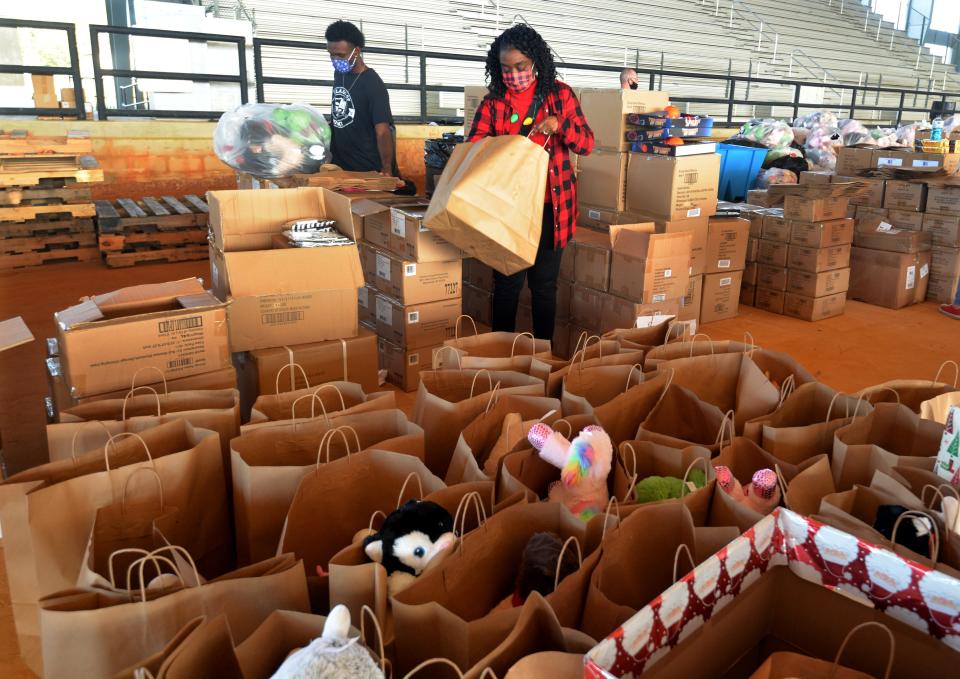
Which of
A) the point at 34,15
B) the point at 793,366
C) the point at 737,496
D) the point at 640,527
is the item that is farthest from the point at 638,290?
the point at 34,15

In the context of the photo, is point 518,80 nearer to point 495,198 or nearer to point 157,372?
point 495,198

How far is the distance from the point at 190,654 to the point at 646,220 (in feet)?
11.3

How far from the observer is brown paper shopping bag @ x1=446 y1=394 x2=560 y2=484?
1.73 meters

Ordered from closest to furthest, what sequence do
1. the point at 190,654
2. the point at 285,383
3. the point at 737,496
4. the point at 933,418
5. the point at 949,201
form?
1. the point at 190,654
2. the point at 737,496
3. the point at 933,418
4. the point at 285,383
5. the point at 949,201

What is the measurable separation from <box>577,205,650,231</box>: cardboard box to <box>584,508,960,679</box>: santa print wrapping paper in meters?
3.00

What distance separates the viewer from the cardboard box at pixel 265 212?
2727 mm

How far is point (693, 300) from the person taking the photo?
4.29 m

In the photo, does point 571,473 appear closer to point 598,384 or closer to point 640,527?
point 640,527

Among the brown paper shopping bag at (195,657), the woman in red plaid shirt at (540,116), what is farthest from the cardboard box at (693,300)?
the brown paper shopping bag at (195,657)

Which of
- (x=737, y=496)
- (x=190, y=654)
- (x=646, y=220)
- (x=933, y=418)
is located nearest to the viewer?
(x=190, y=654)

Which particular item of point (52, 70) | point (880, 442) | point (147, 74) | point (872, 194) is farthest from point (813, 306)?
point (52, 70)

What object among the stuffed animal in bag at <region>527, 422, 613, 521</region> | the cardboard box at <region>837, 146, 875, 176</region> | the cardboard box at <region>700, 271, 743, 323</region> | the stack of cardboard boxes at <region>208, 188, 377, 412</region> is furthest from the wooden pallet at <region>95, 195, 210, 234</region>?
the cardboard box at <region>837, 146, 875, 176</region>

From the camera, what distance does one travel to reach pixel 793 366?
7.23 feet

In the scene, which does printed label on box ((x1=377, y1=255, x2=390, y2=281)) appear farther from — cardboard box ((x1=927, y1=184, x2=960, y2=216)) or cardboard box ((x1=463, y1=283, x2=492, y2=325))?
cardboard box ((x1=927, y1=184, x2=960, y2=216))
